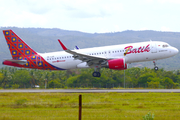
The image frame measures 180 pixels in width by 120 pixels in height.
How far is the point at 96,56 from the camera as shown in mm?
38188

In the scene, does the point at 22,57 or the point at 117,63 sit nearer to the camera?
the point at 117,63

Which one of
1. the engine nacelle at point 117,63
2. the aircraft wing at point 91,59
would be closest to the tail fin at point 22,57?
the aircraft wing at point 91,59

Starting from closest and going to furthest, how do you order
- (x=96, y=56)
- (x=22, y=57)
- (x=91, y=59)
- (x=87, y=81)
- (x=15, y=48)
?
(x=91, y=59) < (x=96, y=56) < (x=22, y=57) < (x=15, y=48) < (x=87, y=81)

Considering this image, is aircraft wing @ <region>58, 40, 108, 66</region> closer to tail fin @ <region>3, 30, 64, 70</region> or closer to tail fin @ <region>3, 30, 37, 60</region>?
tail fin @ <region>3, 30, 64, 70</region>

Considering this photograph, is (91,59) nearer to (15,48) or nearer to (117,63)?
(117,63)

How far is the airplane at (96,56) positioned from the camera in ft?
123

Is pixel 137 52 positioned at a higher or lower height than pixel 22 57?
higher

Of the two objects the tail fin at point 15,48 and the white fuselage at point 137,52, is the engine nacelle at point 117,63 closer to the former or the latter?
the white fuselage at point 137,52

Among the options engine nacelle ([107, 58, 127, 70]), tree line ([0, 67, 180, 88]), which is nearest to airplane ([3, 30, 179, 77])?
engine nacelle ([107, 58, 127, 70])

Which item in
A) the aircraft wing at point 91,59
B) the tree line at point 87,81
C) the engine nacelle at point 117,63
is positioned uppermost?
the aircraft wing at point 91,59

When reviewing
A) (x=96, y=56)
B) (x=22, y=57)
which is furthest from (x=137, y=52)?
(x=22, y=57)

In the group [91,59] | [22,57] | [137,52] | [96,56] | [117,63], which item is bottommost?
[117,63]

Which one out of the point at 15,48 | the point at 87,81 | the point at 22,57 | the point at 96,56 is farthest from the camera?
the point at 87,81

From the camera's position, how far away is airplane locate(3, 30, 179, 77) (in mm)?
37531
